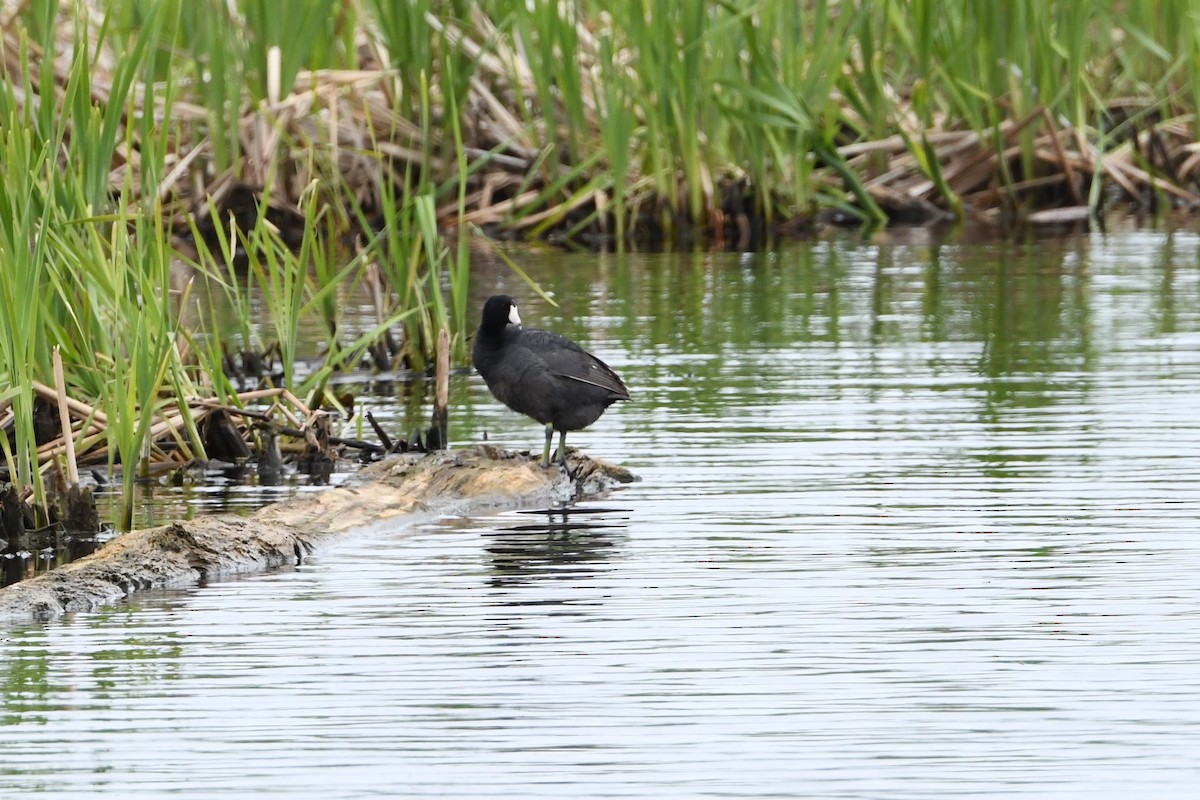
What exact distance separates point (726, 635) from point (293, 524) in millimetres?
1802

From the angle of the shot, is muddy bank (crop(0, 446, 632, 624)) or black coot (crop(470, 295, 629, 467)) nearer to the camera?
muddy bank (crop(0, 446, 632, 624))

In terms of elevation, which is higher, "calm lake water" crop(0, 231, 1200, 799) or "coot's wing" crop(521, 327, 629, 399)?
"coot's wing" crop(521, 327, 629, 399)

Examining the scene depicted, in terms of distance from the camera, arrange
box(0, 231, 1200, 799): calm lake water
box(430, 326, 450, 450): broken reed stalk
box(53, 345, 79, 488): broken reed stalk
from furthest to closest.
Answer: box(430, 326, 450, 450): broken reed stalk < box(53, 345, 79, 488): broken reed stalk < box(0, 231, 1200, 799): calm lake water

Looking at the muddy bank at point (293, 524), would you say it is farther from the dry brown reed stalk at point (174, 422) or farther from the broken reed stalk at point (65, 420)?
the dry brown reed stalk at point (174, 422)

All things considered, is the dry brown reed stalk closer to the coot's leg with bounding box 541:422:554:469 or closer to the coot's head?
the coot's head

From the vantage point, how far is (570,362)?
755cm

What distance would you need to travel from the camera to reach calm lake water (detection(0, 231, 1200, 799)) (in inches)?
166

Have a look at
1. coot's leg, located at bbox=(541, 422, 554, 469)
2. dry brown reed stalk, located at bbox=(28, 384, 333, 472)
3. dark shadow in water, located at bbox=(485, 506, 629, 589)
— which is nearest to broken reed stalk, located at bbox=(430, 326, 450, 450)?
dry brown reed stalk, located at bbox=(28, 384, 333, 472)

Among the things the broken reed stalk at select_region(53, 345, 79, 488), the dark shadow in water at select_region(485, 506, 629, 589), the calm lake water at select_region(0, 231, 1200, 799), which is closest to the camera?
the calm lake water at select_region(0, 231, 1200, 799)

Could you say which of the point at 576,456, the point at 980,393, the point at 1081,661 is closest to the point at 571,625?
the point at 1081,661

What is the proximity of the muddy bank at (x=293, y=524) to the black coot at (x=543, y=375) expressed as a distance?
0.56 feet

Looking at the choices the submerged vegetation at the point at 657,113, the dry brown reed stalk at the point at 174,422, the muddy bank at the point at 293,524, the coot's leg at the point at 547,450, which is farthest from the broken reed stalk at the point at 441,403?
the submerged vegetation at the point at 657,113

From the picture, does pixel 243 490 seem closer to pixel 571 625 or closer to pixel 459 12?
pixel 571 625

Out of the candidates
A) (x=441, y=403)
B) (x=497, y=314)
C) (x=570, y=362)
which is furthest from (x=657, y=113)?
(x=570, y=362)
